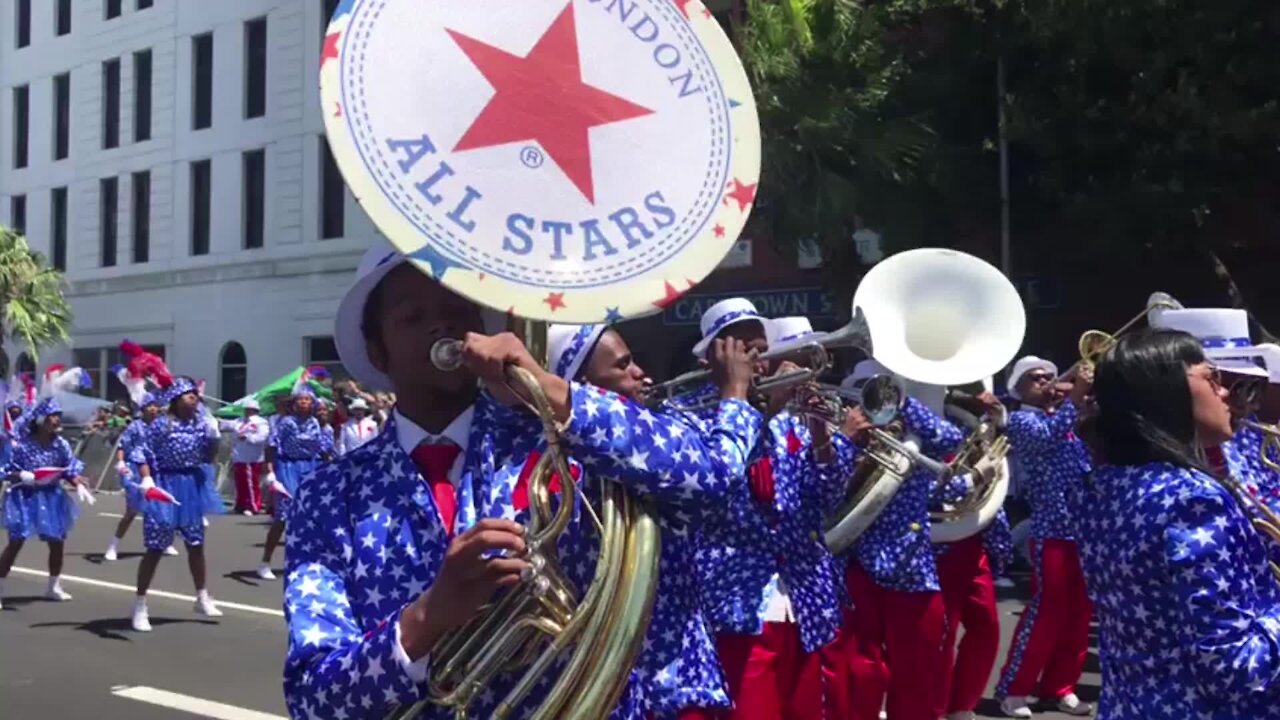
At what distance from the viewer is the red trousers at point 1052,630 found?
7.16 metres

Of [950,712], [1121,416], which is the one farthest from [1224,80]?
[1121,416]

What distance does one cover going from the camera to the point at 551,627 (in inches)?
80.5

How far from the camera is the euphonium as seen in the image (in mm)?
2031

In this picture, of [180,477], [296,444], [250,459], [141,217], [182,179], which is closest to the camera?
[180,477]

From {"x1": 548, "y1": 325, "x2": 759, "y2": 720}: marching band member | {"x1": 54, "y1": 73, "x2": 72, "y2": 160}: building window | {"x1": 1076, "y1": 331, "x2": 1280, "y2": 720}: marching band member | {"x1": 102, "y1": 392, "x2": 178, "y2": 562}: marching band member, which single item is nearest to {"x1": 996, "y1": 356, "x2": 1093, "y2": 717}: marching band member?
{"x1": 1076, "y1": 331, "x2": 1280, "y2": 720}: marching band member

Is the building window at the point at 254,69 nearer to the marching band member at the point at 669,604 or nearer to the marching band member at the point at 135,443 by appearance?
the marching band member at the point at 135,443

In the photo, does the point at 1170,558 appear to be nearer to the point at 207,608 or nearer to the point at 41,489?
the point at 207,608

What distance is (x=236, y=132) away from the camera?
30391 mm

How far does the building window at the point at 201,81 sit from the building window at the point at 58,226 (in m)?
5.78

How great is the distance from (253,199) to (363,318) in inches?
1164

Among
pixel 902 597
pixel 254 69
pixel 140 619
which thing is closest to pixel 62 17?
pixel 254 69

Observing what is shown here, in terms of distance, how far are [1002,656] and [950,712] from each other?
2.59 meters

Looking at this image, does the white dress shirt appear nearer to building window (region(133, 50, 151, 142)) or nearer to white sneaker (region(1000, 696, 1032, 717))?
white sneaker (region(1000, 696, 1032, 717))

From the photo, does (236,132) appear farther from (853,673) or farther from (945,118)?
(853,673)
